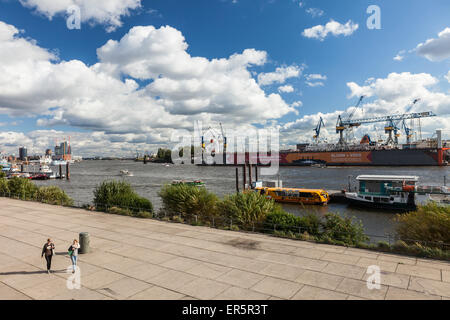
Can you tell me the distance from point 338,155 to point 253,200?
5138 inches

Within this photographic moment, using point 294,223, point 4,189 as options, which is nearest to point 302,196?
point 294,223

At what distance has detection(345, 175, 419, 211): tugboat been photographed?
3959 centimetres

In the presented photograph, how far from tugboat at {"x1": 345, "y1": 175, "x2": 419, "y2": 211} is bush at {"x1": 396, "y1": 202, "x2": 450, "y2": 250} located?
27.8m

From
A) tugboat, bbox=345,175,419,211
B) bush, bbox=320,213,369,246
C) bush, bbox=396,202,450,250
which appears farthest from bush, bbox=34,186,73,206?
tugboat, bbox=345,175,419,211

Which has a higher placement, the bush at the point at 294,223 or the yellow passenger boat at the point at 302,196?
the bush at the point at 294,223

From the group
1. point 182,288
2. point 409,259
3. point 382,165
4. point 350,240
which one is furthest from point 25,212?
point 382,165

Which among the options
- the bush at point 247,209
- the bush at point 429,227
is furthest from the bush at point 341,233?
the bush at point 247,209

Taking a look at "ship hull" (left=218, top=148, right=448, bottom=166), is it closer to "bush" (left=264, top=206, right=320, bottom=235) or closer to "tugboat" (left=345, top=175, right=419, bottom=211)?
"tugboat" (left=345, top=175, right=419, bottom=211)

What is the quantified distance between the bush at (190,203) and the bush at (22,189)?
20743mm

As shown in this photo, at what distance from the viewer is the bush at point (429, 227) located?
1362 centimetres

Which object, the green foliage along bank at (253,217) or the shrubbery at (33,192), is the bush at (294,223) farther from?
the shrubbery at (33,192)
